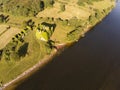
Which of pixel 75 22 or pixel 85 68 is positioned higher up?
pixel 75 22

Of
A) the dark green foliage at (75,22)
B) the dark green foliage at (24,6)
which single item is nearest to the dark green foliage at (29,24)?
the dark green foliage at (24,6)

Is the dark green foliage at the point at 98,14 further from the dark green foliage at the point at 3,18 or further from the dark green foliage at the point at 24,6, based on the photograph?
the dark green foliage at the point at 3,18

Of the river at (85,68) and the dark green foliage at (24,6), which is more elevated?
the dark green foliage at (24,6)

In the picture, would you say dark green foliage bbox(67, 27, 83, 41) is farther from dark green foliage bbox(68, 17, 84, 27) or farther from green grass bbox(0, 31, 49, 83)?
green grass bbox(0, 31, 49, 83)

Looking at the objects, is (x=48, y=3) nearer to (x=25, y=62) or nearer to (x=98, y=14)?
(x=98, y=14)

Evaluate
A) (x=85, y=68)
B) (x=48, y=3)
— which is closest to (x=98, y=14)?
(x=48, y=3)

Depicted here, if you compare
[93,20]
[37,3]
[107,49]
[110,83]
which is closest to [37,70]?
[110,83]
